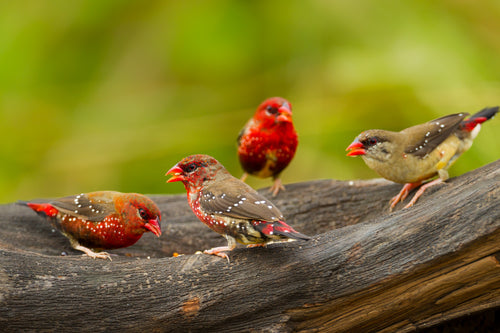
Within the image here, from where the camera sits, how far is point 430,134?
4.07 m

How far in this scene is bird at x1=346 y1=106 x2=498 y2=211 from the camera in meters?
3.97

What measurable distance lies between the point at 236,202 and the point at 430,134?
4.86 feet

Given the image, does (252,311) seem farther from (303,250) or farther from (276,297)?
(303,250)

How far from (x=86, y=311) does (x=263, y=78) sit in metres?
3.82

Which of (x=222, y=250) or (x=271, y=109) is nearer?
(x=222, y=250)

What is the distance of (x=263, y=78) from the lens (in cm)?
648

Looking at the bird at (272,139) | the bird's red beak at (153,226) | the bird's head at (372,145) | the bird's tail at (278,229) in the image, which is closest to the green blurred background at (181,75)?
the bird at (272,139)

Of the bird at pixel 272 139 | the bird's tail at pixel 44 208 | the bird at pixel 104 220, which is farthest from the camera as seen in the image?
the bird at pixel 272 139

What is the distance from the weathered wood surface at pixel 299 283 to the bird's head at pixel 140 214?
545mm

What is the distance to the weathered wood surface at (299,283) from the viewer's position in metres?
3.01

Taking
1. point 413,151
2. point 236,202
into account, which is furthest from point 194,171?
point 413,151

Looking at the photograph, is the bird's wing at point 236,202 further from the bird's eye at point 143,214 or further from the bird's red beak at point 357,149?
the bird's red beak at point 357,149

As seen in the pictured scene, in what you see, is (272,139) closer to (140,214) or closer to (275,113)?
(275,113)

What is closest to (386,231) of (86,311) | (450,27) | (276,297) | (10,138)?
(276,297)
